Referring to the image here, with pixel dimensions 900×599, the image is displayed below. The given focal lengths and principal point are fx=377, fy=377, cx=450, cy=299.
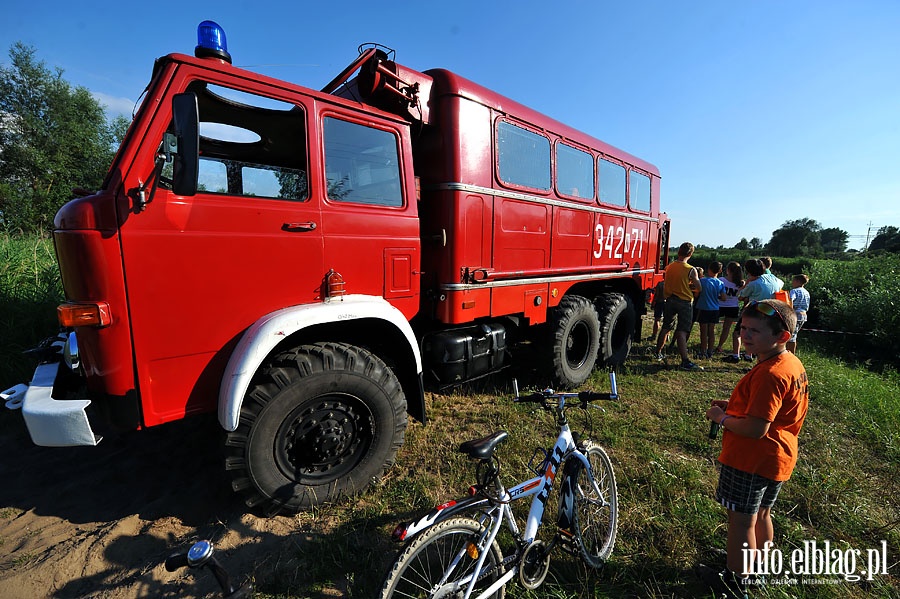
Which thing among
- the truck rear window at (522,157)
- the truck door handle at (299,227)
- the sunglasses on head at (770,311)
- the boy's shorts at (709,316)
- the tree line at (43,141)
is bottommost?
the boy's shorts at (709,316)

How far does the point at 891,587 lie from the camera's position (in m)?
2.03

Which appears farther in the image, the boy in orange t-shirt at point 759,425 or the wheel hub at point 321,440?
the wheel hub at point 321,440

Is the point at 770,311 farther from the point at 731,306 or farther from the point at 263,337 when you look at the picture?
the point at 731,306

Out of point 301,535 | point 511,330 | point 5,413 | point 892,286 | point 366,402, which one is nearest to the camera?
point 301,535

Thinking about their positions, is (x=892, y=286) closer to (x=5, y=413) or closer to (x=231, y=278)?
(x=231, y=278)

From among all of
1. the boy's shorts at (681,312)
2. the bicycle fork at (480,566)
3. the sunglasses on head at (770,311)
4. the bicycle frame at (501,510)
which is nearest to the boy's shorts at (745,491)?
the bicycle frame at (501,510)

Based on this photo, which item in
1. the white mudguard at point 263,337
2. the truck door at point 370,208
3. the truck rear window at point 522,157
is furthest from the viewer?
the truck rear window at point 522,157

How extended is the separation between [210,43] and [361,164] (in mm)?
1083

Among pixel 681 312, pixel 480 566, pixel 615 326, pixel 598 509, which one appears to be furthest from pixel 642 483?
pixel 681 312

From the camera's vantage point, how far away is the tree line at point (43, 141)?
61.4 ft

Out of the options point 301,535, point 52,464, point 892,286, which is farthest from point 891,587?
point 892,286

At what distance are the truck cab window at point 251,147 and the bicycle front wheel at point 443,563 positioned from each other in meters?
2.06

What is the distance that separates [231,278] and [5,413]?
3.55 m

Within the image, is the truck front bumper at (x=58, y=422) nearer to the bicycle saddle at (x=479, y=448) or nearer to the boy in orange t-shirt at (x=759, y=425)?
the bicycle saddle at (x=479, y=448)
